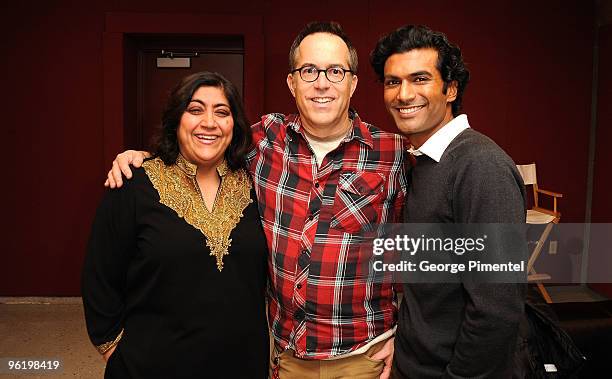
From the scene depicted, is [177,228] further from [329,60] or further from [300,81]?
[329,60]

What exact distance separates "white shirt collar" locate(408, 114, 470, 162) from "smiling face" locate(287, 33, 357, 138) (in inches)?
15.2

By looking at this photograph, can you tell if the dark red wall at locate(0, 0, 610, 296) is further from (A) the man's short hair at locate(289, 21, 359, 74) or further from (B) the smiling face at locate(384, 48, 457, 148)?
(B) the smiling face at locate(384, 48, 457, 148)

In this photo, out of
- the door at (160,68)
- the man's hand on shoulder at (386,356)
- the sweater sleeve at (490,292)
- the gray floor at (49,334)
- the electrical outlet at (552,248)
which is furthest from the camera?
the electrical outlet at (552,248)

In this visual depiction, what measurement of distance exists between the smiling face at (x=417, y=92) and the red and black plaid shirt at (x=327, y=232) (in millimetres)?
245

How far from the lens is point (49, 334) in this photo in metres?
3.72

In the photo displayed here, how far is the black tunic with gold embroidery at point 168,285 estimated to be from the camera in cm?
160

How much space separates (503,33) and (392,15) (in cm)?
105

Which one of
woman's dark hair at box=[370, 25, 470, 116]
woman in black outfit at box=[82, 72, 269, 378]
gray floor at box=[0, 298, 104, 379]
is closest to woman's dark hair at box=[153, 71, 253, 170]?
woman in black outfit at box=[82, 72, 269, 378]

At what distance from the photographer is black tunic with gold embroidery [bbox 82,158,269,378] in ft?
5.24

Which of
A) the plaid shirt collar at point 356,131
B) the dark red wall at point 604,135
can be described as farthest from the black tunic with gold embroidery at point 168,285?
the dark red wall at point 604,135

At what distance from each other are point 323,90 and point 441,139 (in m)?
0.47

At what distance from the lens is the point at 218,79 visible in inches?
66.5

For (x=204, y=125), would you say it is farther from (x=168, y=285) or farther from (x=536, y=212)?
(x=536, y=212)

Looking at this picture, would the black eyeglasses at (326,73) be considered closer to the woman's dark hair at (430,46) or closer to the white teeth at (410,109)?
the woman's dark hair at (430,46)
